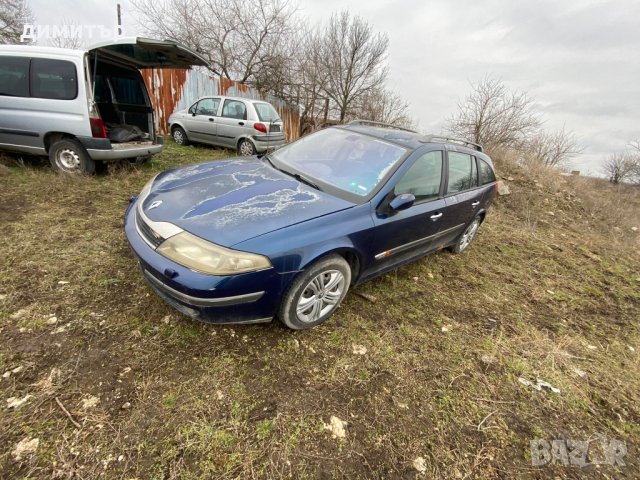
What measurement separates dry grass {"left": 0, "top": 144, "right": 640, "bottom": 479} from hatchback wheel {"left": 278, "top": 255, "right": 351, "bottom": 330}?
14cm

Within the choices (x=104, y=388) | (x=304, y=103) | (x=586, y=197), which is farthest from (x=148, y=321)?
(x=304, y=103)

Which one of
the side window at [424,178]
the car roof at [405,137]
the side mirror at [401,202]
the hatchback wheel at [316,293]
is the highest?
the car roof at [405,137]

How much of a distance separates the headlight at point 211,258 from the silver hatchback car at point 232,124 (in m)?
6.15

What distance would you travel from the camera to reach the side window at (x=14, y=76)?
4094 mm

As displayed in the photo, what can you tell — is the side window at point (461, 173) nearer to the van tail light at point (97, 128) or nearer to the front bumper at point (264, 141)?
the van tail light at point (97, 128)

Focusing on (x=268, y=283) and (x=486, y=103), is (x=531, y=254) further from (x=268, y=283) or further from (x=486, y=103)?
(x=486, y=103)

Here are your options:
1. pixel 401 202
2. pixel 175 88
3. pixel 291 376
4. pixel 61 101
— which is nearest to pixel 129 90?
pixel 61 101

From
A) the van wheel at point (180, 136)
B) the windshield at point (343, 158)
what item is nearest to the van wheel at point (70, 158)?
the windshield at point (343, 158)

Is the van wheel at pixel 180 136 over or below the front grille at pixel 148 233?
over

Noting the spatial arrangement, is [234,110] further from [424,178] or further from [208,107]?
[424,178]

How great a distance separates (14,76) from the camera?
4137mm

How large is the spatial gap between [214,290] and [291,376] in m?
0.77

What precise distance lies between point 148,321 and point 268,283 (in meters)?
1.01

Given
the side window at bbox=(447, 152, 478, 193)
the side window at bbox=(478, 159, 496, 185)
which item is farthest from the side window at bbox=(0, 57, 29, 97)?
the side window at bbox=(478, 159, 496, 185)
